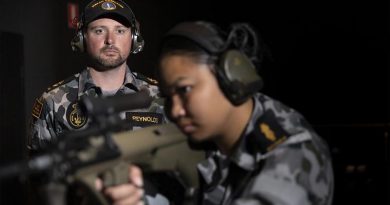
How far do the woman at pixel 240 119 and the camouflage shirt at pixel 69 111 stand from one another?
862mm

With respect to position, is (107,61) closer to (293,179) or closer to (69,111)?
(69,111)

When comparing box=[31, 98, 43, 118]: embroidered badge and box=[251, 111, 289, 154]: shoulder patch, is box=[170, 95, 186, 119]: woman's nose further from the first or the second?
box=[31, 98, 43, 118]: embroidered badge

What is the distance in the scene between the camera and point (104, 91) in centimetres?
198

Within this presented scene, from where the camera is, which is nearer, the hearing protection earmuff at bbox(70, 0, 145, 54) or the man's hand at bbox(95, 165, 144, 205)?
the man's hand at bbox(95, 165, 144, 205)

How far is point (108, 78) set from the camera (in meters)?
1.99

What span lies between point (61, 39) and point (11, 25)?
29 centimetres

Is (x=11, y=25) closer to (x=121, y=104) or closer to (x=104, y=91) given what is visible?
(x=104, y=91)

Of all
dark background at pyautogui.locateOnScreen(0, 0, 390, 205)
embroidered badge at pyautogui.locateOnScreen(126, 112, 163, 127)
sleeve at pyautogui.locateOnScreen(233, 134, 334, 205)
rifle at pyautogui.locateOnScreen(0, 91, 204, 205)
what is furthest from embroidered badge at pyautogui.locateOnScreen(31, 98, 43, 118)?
sleeve at pyautogui.locateOnScreen(233, 134, 334, 205)

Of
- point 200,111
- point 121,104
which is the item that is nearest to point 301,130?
point 200,111

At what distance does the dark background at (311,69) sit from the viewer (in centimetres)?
223

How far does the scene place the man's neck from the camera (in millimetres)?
1982

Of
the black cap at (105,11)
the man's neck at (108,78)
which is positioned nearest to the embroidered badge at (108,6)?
the black cap at (105,11)

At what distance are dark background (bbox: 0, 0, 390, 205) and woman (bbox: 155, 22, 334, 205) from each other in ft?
4.11

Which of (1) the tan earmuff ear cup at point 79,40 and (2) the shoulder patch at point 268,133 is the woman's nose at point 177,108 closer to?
(2) the shoulder patch at point 268,133
